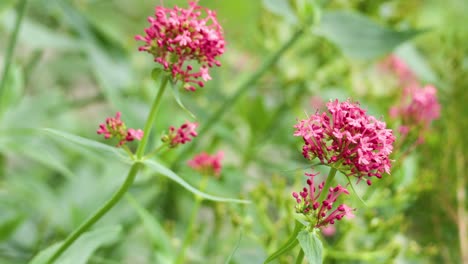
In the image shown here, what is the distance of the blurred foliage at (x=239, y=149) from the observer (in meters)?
1.03

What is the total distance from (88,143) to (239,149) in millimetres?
794

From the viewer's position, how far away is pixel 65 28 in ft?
5.55

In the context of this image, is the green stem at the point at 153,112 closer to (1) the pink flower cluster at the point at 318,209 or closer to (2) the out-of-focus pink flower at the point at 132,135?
(2) the out-of-focus pink flower at the point at 132,135

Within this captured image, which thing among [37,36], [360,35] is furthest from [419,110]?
[37,36]

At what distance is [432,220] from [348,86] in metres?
0.38

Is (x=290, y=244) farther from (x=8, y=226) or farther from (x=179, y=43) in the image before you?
(x=8, y=226)

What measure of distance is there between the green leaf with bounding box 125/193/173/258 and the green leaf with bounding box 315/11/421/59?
53 centimetres

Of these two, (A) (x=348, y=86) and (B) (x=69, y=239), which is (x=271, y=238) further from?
(A) (x=348, y=86)

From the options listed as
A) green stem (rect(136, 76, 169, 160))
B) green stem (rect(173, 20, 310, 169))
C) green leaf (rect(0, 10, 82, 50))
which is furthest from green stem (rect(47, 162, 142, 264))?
green leaf (rect(0, 10, 82, 50))

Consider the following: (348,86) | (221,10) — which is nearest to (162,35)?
(348,86)

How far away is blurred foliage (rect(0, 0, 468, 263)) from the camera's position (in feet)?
3.38

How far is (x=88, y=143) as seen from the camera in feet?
2.01

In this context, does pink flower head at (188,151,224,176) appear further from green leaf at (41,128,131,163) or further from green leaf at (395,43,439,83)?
green leaf at (395,43,439,83)

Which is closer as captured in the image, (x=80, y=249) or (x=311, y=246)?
(x=311, y=246)
